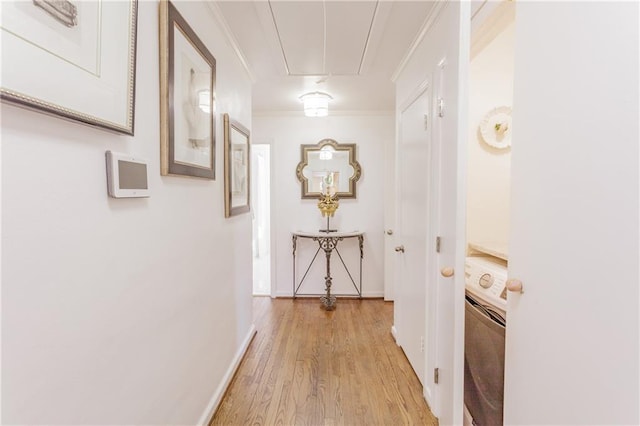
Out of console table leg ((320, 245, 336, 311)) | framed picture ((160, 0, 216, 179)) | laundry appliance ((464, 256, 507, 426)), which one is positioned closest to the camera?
framed picture ((160, 0, 216, 179))

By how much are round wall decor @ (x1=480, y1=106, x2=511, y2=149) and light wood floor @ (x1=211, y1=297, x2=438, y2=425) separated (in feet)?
5.62

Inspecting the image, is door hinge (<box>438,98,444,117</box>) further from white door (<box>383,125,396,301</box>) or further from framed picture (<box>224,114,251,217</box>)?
white door (<box>383,125,396,301</box>)

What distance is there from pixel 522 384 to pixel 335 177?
9.45ft

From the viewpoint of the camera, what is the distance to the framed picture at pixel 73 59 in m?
0.57

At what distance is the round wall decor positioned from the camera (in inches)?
73.3

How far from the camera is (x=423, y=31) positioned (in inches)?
70.6

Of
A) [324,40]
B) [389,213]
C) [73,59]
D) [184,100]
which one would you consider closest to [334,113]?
[389,213]

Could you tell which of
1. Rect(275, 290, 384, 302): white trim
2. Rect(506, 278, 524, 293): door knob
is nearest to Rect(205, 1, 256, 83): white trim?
Rect(506, 278, 524, 293): door knob

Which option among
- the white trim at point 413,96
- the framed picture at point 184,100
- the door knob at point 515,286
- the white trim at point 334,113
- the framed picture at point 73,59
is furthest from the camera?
the white trim at point 334,113

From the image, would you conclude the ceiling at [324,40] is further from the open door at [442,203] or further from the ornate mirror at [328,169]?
the ornate mirror at [328,169]

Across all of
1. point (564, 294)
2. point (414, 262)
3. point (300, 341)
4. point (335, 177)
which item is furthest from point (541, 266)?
point (335, 177)

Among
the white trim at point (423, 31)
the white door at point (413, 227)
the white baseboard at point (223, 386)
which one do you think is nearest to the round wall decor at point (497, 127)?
the white door at point (413, 227)

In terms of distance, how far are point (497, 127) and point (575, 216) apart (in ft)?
4.38

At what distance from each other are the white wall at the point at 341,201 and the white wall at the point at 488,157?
168 centimetres
